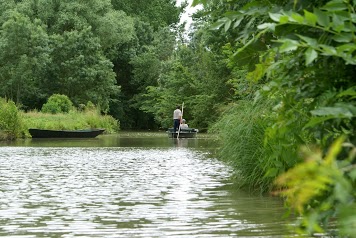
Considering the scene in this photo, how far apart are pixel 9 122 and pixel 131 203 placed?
83.3 ft

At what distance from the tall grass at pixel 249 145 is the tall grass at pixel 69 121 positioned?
2626cm

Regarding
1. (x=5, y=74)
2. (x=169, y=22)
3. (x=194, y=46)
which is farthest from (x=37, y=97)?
(x=169, y=22)

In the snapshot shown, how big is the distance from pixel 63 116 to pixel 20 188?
32.6 metres

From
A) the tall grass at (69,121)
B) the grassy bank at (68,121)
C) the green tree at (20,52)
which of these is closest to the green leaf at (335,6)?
the grassy bank at (68,121)

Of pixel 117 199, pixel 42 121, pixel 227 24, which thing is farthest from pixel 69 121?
pixel 227 24

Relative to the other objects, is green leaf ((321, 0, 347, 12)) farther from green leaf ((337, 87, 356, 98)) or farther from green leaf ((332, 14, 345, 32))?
green leaf ((337, 87, 356, 98))

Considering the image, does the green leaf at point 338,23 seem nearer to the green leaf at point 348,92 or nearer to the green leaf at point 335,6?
the green leaf at point 335,6

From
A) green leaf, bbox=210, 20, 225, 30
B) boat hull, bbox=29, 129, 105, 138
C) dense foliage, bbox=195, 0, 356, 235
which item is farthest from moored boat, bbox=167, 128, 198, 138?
green leaf, bbox=210, 20, 225, 30

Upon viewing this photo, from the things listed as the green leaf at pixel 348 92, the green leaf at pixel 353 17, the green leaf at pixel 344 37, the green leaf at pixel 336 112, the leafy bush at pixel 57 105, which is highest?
the leafy bush at pixel 57 105

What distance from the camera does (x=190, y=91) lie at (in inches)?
2010

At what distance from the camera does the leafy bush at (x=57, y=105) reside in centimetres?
4881

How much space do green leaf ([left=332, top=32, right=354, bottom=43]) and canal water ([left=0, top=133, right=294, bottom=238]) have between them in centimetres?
443

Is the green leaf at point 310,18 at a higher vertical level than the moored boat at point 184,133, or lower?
higher

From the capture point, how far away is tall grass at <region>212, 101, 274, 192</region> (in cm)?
1177
